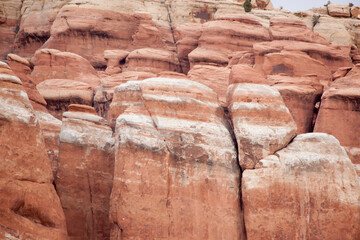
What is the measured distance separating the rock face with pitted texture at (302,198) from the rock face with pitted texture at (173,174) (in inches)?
29.1

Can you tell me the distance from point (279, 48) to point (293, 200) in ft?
46.1

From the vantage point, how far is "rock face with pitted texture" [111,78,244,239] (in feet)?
50.5

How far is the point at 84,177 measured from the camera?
1733 centimetres

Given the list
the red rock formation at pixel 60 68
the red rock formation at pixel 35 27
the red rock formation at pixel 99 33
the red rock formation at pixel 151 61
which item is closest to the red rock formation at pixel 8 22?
the red rock formation at pixel 35 27

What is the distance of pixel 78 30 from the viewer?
1291 inches

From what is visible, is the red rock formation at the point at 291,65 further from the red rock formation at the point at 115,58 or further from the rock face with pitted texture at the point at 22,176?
the rock face with pitted texture at the point at 22,176

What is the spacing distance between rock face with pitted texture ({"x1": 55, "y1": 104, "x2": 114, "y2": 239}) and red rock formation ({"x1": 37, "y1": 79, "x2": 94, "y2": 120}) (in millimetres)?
7841

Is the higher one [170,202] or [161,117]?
[161,117]

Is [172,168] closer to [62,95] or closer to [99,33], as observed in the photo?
[62,95]

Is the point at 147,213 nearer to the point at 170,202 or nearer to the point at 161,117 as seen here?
the point at 170,202

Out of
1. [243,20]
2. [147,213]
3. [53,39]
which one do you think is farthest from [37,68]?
[147,213]

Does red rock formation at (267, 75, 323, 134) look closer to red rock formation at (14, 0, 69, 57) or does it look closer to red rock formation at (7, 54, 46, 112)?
red rock formation at (7, 54, 46, 112)

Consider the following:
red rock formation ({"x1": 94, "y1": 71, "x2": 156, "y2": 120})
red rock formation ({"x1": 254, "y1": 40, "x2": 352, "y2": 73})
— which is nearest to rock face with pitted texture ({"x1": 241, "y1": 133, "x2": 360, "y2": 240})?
red rock formation ({"x1": 94, "y1": 71, "x2": 156, "y2": 120})

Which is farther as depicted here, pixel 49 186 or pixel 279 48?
pixel 279 48
